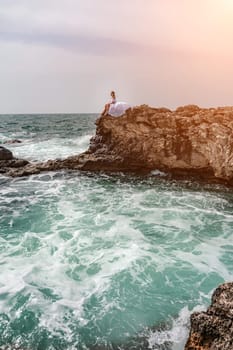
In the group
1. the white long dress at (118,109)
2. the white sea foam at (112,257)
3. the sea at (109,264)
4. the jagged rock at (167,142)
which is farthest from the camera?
the white long dress at (118,109)

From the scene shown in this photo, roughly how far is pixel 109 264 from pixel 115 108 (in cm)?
1213

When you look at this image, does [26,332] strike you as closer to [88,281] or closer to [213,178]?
[88,281]

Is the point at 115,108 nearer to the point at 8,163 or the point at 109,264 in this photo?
the point at 8,163

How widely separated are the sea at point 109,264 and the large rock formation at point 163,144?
2386mm

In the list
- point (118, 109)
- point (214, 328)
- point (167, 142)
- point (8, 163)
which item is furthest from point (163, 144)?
point (214, 328)

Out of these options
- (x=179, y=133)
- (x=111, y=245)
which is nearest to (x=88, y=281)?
(x=111, y=245)

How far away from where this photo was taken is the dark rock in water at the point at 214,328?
12.5 ft

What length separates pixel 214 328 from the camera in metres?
4.01

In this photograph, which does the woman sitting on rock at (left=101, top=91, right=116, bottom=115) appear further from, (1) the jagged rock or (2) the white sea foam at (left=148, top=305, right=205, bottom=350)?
(2) the white sea foam at (left=148, top=305, right=205, bottom=350)

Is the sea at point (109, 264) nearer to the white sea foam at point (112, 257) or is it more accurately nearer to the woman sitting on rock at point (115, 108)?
the white sea foam at point (112, 257)

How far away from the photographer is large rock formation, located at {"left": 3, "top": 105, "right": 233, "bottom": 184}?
16.0m

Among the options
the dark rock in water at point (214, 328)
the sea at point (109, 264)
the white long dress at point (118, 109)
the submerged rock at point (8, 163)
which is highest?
the white long dress at point (118, 109)

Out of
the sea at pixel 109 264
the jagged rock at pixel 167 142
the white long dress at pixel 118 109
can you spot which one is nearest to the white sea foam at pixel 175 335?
the sea at pixel 109 264

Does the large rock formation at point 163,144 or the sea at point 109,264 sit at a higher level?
the large rock formation at point 163,144
